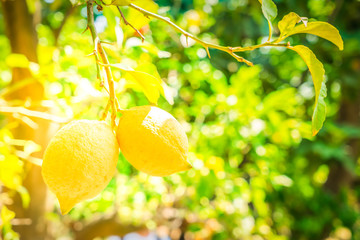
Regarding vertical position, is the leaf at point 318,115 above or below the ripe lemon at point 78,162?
above

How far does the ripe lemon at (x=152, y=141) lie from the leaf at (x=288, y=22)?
0.51 feet

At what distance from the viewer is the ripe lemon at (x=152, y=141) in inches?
13.1

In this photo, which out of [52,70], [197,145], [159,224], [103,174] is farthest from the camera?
[159,224]

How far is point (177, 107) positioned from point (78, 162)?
1.01 metres

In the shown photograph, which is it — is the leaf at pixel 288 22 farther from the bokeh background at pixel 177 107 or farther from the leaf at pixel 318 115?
the bokeh background at pixel 177 107

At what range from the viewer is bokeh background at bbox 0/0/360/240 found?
73 cm

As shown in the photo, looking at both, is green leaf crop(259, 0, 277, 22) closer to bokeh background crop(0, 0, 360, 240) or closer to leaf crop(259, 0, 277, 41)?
leaf crop(259, 0, 277, 41)

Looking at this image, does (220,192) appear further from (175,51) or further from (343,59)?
(343,59)

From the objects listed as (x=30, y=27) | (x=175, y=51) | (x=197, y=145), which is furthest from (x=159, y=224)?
(x=30, y=27)

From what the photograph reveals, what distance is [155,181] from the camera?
1.23m

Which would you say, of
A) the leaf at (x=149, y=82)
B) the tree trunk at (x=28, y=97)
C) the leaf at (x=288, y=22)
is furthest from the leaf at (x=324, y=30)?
the tree trunk at (x=28, y=97)

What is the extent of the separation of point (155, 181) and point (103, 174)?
36.4 inches

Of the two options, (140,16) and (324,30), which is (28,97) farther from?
→ (324,30)

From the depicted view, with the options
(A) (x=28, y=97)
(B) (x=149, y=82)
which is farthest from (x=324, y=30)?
(A) (x=28, y=97)
